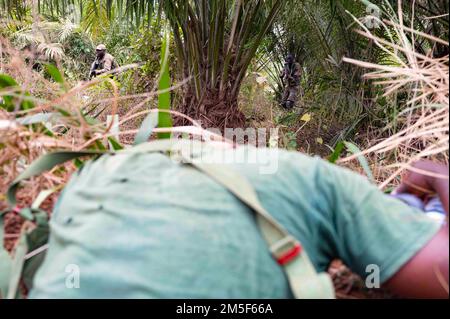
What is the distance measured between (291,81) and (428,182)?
791 centimetres

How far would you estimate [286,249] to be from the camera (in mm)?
701

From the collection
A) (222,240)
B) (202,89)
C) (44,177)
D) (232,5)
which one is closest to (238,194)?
(222,240)

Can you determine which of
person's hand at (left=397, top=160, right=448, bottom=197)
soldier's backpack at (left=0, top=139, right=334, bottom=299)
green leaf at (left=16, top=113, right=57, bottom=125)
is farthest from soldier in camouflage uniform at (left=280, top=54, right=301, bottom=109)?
soldier's backpack at (left=0, top=139, right=334, bottom=299)

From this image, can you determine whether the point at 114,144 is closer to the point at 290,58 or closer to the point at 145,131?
the point at 145,131

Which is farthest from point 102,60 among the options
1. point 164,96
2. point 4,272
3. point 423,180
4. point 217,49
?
point 423,180

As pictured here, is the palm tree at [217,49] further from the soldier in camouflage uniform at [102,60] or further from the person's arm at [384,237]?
the person's arm at [384,237]

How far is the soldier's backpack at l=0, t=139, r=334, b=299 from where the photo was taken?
0.70 meters

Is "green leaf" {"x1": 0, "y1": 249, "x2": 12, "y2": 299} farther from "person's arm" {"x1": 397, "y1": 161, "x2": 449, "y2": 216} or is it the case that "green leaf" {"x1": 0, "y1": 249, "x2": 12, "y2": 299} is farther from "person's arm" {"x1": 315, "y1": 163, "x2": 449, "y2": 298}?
"person's arm" {"x1": 397, "y1": 161, "x2": 449, "y2": 216}

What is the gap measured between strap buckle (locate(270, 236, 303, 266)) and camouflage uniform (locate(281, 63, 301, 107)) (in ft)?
25.4

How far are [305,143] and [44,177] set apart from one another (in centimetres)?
408

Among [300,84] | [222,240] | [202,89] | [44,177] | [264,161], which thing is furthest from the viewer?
[300,84]

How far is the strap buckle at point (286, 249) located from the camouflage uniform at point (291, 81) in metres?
7.74

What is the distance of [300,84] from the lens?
864 centimetres
